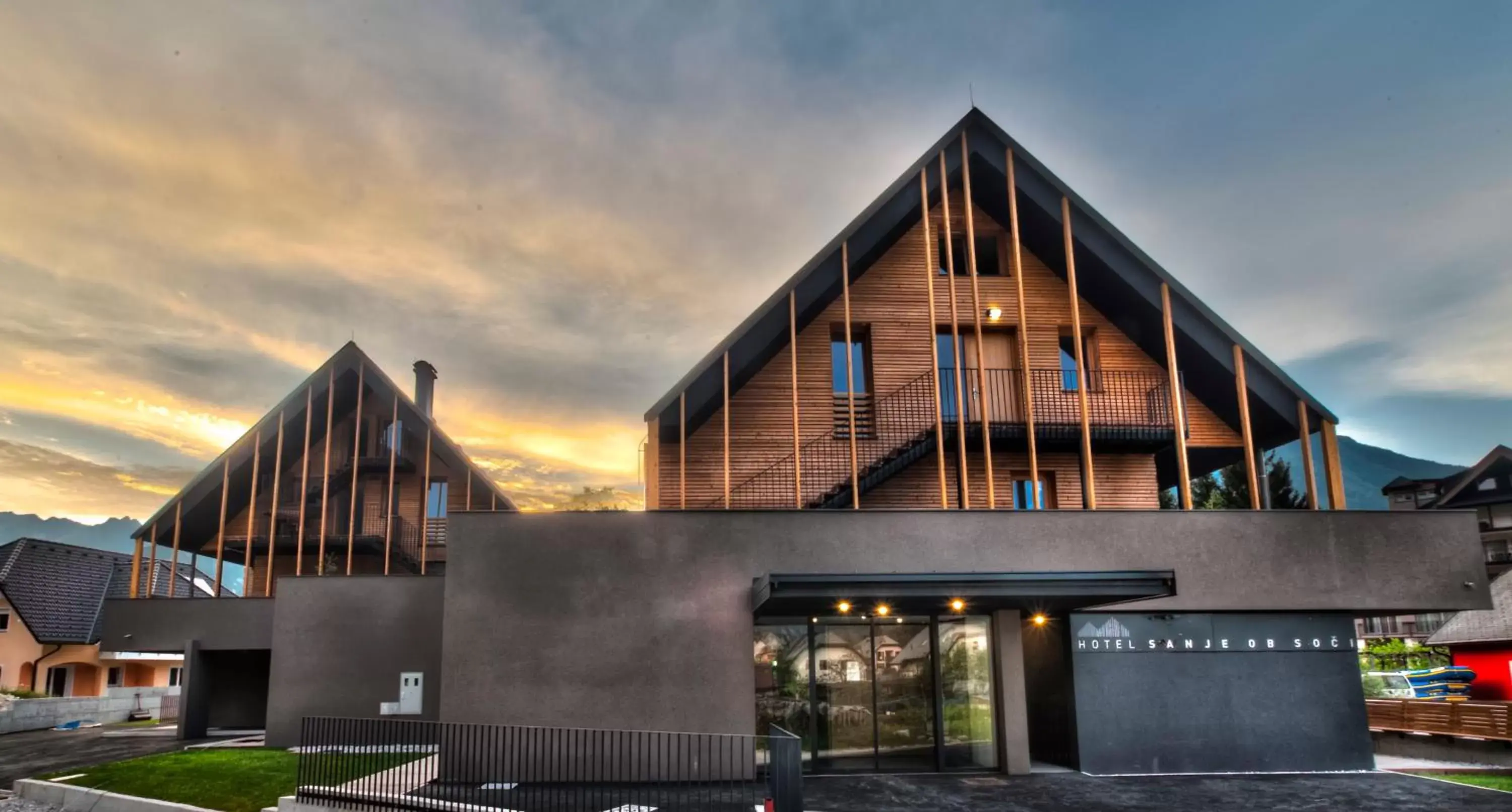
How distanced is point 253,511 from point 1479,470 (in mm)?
66369

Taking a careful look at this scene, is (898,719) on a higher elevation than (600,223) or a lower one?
lower

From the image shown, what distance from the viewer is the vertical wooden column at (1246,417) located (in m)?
17.6

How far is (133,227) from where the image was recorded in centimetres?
1977

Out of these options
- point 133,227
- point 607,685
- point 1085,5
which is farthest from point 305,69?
point 1085,5

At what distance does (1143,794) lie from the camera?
1314 centimetres

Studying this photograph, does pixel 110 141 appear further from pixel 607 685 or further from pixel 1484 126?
pixel 1484 126

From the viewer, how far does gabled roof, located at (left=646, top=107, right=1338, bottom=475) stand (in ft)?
61.2

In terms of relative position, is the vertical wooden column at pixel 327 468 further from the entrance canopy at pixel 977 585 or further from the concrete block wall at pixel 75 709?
the entrance canopy at pixel 977 585

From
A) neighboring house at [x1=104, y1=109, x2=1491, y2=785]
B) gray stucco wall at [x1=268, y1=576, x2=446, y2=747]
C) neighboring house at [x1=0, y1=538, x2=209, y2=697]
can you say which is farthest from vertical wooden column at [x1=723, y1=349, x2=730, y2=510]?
neighboring house at [x1=0, y1=538, x2=209, y2=697]

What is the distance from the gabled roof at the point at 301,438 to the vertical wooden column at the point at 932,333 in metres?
15.3

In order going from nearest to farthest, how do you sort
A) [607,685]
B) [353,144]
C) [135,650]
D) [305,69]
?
[607,685] → [305,69] → [353,144] → [135,650]

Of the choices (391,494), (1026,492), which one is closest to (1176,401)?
(1026,492)

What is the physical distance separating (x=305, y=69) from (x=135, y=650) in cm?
1650

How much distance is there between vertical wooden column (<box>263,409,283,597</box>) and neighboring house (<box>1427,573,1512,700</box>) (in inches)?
1310
